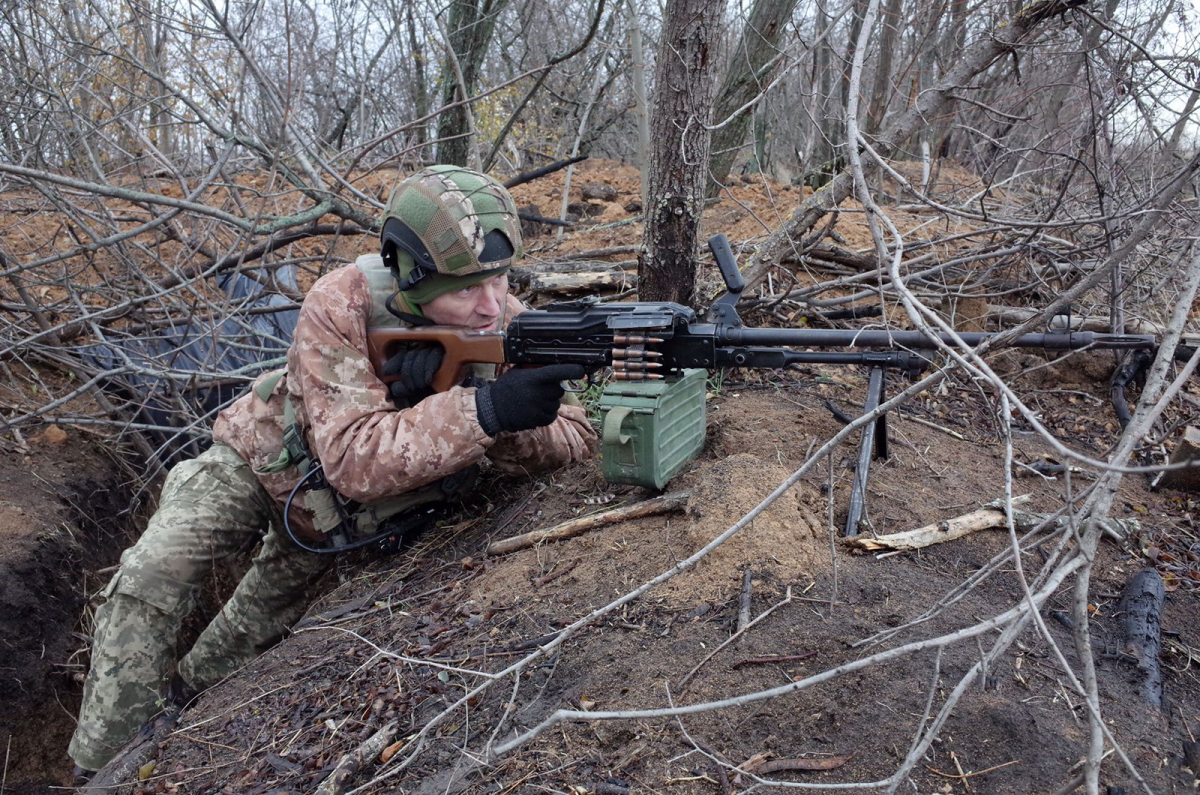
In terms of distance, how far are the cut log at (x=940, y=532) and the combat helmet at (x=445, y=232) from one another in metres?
1.76

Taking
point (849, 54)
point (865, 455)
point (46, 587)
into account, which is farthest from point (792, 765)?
point (849, 54)

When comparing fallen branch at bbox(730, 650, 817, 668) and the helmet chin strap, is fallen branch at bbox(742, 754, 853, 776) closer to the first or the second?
fallen branch at bbox(730, 650, 817, 668)

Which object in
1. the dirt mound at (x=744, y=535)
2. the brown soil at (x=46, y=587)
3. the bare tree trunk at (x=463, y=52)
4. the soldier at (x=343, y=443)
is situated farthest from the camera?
the bare tree trunk at (x=463, y=52)

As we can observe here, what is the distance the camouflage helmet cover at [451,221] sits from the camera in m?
3.24

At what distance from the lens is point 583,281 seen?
5.38 metres

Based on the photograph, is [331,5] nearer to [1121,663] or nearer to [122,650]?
[122,650]

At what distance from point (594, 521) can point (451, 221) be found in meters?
1.30

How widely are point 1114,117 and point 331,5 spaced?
7975 mm

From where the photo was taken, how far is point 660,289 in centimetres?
413

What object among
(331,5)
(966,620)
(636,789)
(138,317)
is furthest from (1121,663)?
(331,5)

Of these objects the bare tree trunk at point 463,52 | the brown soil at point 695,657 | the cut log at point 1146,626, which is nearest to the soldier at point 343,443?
the brown soil at point 695,657

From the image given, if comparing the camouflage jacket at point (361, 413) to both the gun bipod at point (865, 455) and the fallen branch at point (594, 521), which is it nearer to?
the fallen branch at point (594, 521)

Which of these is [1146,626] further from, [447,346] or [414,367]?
[414,367]

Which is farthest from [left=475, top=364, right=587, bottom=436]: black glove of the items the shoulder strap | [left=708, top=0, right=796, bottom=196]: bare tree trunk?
[left=708, top=0, right=796, bottom=196]: bare tree trunk
